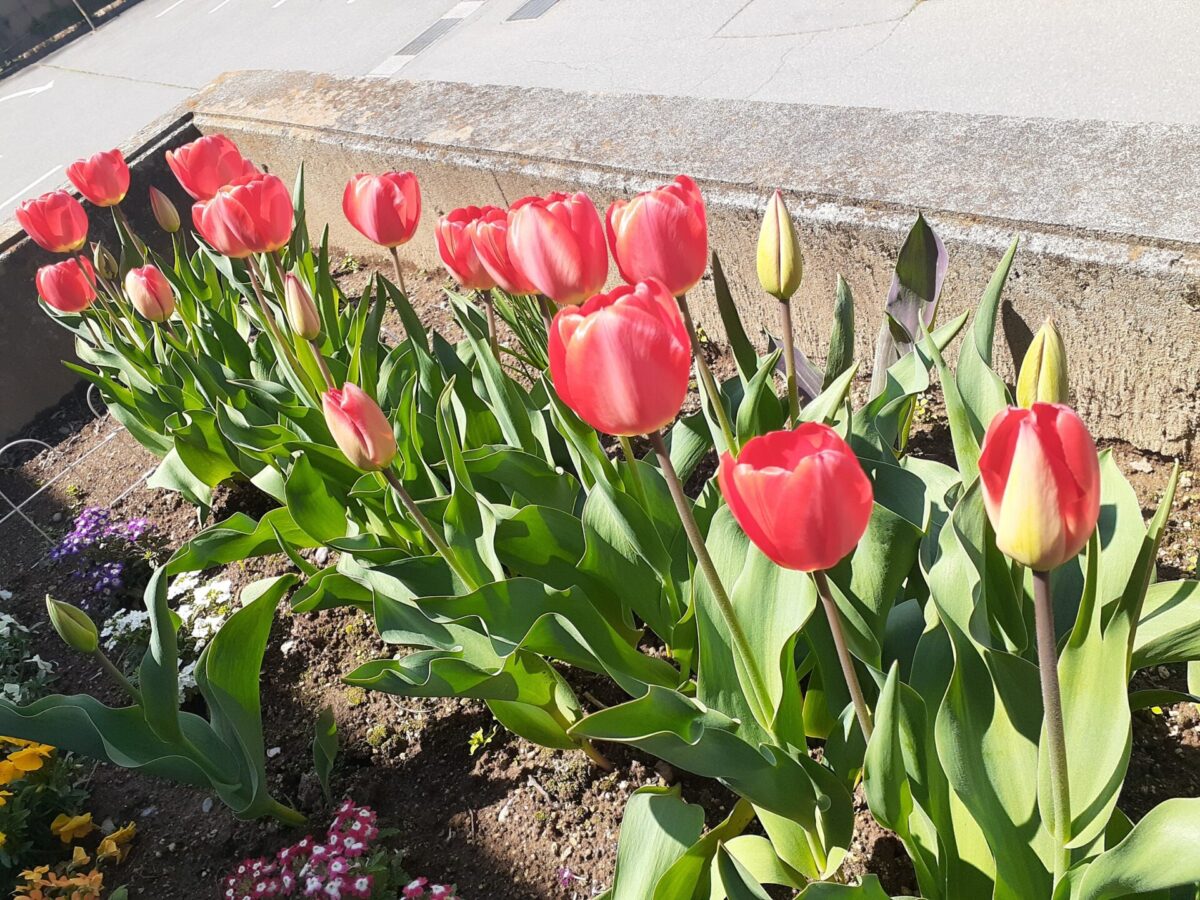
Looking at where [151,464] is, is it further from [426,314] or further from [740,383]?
[740,383]

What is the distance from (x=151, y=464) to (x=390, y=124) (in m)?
1.33

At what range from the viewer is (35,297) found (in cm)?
371

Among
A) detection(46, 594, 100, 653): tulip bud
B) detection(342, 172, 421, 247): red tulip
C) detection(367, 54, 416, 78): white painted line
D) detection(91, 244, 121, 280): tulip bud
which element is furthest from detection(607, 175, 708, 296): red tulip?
detection(367, 54, 416, 78): white painted line

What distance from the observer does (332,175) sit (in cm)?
344

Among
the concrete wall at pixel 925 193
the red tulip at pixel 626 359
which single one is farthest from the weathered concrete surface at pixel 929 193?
the red tulip at pixel 626 359

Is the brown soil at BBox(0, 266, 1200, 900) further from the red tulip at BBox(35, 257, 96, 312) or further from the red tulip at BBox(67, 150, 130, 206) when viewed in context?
the red tulip at BBox(67, 150, 130, 206)

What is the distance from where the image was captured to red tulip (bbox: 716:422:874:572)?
836mm

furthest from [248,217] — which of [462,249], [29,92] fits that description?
[29,92]

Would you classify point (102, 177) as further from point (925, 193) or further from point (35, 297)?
point (925, 193)

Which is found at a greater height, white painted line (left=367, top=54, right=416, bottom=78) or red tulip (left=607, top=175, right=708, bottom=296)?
red tulip (left=607, top=175, right=708, bottom=296)

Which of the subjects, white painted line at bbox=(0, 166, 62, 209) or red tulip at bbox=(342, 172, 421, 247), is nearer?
red tulip at bbox=(342, 172, 421, 247)

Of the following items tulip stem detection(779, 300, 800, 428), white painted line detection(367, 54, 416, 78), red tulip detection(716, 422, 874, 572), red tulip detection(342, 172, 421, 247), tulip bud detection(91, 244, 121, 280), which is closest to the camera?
red tulip detection(716, 422, 874, 572)

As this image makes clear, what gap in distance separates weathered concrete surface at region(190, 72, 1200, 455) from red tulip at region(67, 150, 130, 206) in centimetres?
79

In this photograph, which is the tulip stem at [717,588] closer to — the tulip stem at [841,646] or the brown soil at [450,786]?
the tulip stem at [841,646]
